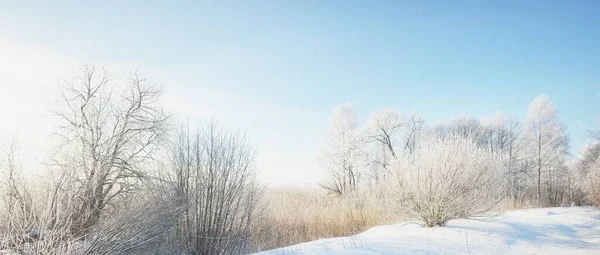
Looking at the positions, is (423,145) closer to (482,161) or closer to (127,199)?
(482,161)

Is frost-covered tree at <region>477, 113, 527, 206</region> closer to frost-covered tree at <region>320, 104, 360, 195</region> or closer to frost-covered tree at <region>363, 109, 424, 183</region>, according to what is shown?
frost-covered tree at <region>363, 109, 424, 183</region>

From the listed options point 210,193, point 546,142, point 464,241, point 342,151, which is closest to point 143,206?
point 210,193

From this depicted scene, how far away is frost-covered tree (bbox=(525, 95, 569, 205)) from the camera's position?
30.5 m

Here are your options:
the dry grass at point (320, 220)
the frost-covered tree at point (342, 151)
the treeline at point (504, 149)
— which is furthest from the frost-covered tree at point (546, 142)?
the dry grass at point (320, 220)

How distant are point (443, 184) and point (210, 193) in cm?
550

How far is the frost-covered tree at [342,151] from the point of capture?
28.8m

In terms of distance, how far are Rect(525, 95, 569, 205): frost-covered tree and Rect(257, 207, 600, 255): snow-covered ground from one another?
23908 mm

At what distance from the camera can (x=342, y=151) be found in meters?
29.2

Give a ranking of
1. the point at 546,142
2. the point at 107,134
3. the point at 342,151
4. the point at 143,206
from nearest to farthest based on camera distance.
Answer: the point at 143,206 < the point at 107,134 < the point at 342,151 < the point at 546,142

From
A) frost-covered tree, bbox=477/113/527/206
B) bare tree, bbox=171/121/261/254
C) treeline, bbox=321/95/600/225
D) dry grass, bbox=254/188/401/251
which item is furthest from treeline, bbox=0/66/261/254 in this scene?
frost-covered tree, bbox=477/113/527/206

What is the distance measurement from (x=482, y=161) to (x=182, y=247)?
26.7ft

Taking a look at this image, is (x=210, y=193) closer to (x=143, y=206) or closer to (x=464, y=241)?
(x=143, y=206)

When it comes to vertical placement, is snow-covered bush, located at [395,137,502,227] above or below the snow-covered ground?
above

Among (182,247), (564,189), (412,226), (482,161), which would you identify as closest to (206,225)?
(182,247)
